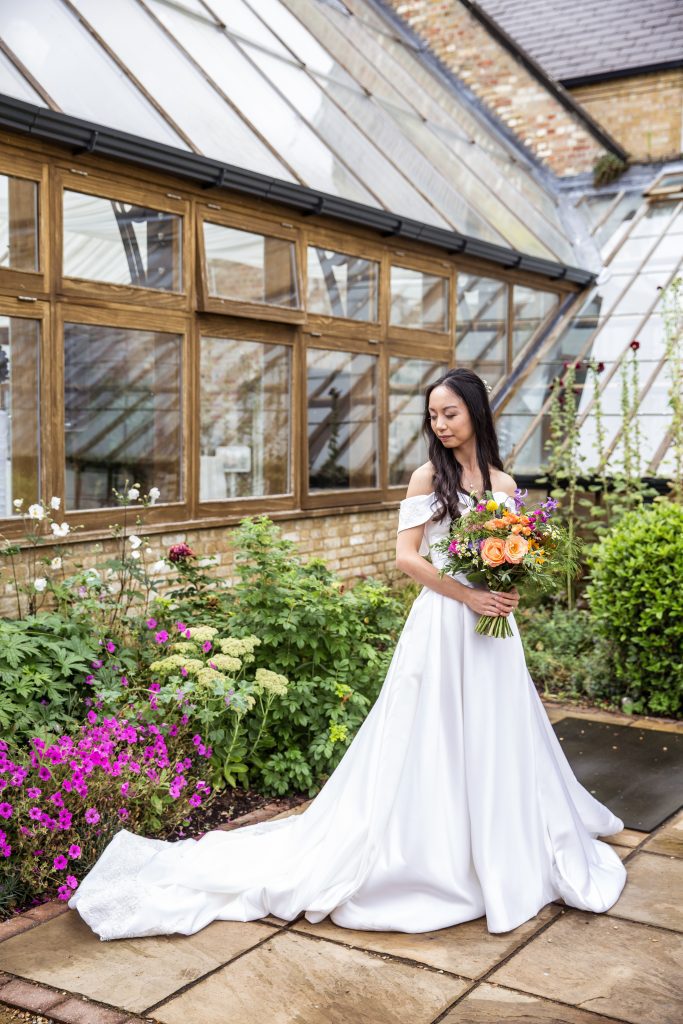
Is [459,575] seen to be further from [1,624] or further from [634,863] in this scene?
[1,624]

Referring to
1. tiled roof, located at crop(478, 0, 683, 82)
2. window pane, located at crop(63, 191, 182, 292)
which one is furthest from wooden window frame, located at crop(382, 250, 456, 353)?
tiled roof, located at crop(478, 0, 683, 82)

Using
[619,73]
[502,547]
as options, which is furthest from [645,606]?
[619,73]

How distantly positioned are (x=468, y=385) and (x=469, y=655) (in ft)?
3.35

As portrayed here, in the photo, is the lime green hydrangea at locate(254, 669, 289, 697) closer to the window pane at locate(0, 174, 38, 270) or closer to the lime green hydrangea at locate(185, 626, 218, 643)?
the lime green hydrangea at locate(185, 626, 218, 643)

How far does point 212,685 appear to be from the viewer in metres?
4.60

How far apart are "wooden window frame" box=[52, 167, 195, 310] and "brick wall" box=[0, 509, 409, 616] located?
1.47 meters

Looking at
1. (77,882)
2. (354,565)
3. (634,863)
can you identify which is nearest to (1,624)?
(77,882)

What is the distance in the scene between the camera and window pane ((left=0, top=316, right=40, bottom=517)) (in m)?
5.76

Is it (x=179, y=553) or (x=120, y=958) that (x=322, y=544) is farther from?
(x=120, y=958)

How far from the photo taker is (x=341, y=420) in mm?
8531

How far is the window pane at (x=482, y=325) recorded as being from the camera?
10.2 meters

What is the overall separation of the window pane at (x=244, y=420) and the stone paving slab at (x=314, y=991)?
4175 millimetres

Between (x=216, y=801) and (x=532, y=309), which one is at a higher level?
(x=532, y=309)

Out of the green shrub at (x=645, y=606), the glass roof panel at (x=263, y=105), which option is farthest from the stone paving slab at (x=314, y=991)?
the glass roof panel at (x=263, y=105)
